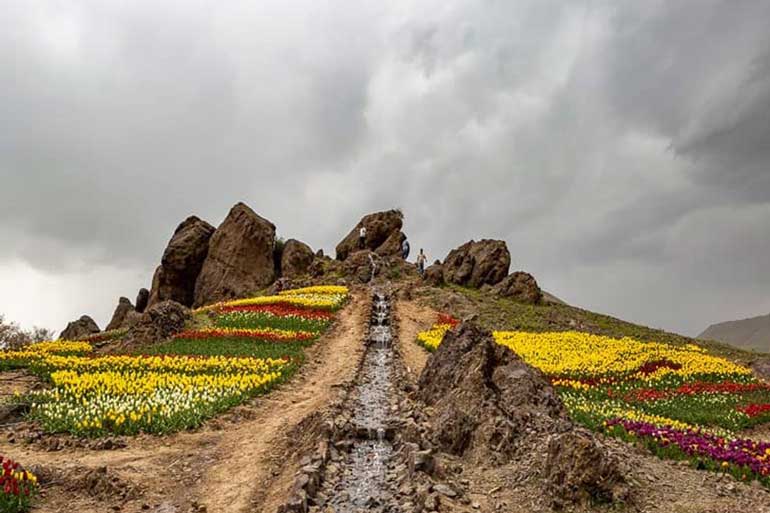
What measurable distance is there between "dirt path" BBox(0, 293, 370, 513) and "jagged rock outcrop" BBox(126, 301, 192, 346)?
14.3 meters

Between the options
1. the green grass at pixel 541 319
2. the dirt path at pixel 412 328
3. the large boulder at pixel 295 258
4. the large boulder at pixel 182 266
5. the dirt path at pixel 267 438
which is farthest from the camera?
the large boulder at pixel 295 258

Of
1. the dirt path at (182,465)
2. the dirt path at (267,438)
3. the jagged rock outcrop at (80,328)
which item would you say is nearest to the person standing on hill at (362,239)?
the jagged rock outcrop at (80,328)

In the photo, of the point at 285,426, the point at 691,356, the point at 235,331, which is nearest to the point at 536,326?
the point at 691,356

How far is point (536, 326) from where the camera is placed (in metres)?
38.5

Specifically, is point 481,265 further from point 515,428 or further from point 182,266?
point 515,428

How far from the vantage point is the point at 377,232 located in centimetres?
6900

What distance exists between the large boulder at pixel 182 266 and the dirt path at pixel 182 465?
46.6m

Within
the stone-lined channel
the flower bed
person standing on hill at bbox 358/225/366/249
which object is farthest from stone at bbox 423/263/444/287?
the flower bed

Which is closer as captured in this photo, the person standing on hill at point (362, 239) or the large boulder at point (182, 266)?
→ the large boulder at point (182, 266)

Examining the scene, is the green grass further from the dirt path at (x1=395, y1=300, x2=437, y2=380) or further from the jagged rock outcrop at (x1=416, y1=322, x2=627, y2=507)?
the jagged rock outcrop at (x1=416, y1=322, x2=627, y2=507)

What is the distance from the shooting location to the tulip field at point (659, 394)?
1271cm

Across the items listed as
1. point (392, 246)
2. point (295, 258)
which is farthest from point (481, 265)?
point (295, 258)

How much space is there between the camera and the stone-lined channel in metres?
10.6

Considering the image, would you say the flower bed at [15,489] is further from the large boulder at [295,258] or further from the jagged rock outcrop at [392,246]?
the jagged rock outcrop at [392,246]
